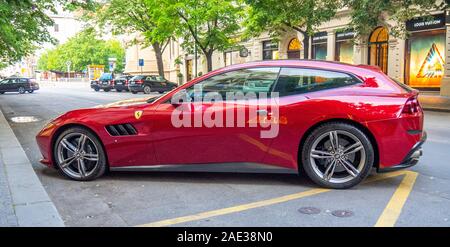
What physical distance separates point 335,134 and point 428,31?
21.3 meters

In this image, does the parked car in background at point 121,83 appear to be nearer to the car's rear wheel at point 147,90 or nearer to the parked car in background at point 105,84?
the parked car in background at point 105,84

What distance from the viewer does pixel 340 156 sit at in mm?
5031

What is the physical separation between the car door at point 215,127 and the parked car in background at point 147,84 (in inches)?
1190

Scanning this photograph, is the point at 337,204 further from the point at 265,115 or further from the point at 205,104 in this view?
the point at 205,104

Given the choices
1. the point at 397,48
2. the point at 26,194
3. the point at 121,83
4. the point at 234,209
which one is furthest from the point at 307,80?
the point at 121,83

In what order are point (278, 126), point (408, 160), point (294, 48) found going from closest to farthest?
point (408, 160) → point (278, 126) → point (294, 48)

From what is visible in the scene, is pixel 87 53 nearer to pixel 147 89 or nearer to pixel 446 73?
pixel 147 89

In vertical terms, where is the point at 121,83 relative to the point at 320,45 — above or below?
below

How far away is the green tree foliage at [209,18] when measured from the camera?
2764 centimetres

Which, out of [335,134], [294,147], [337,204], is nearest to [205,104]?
[294,147]

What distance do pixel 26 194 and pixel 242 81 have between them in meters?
2.72

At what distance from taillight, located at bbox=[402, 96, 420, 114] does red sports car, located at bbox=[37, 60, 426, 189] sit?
0.02 metres

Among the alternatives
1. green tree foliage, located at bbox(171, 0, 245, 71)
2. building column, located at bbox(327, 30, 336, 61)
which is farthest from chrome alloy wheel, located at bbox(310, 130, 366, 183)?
building column, located at bbox(327, 30, 336, 61)

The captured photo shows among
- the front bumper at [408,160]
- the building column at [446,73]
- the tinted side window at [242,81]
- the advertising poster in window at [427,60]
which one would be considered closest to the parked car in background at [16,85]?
the advertising poster in window at [427,60]
